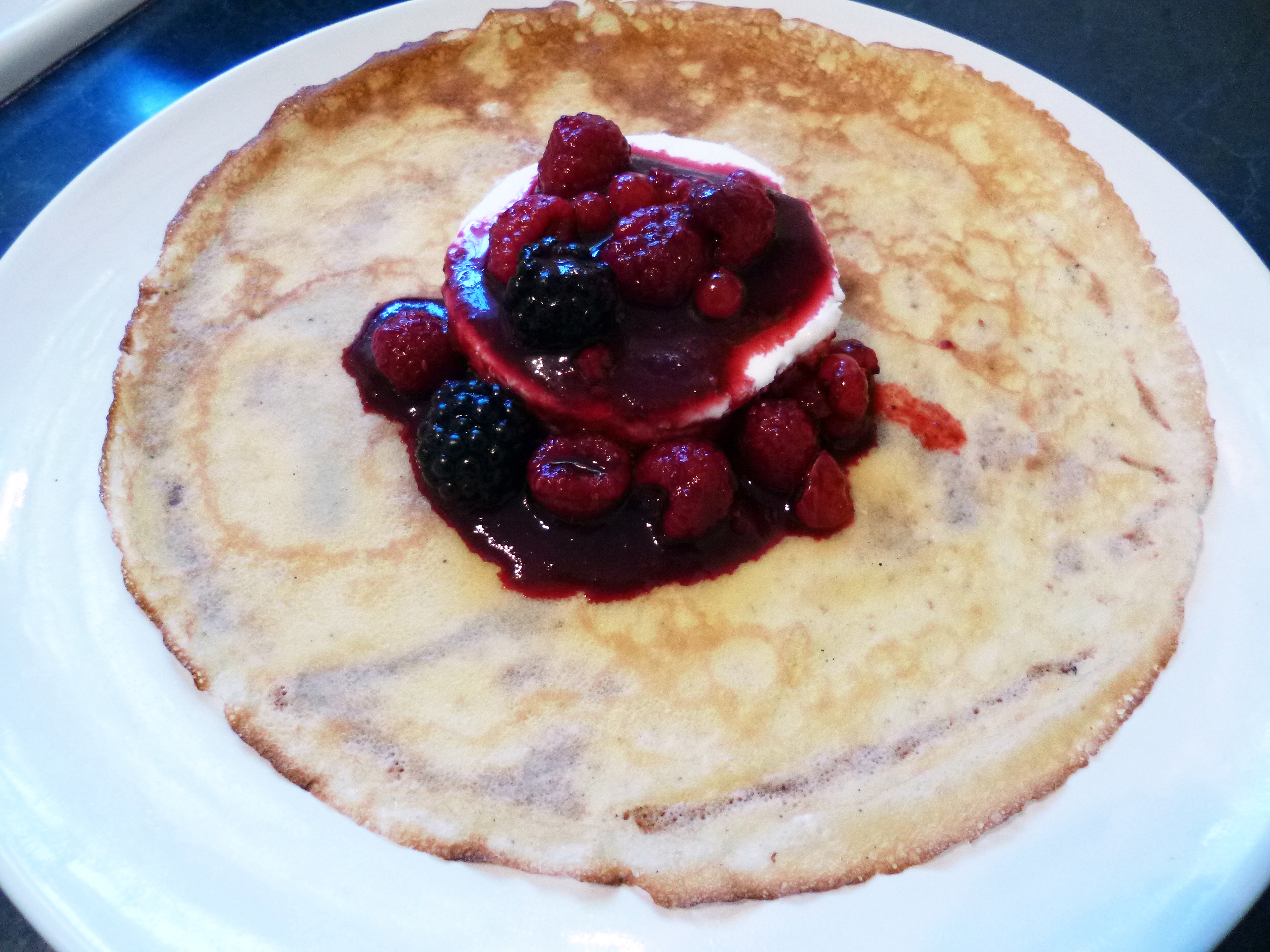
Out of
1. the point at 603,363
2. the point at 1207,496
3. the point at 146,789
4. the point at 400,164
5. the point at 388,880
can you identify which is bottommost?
the point at 1207,496

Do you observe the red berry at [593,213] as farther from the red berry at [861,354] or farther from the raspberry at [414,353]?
the red berry at [861,354]

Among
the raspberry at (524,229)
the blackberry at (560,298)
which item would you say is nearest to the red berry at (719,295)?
the blackberry at (560,298)

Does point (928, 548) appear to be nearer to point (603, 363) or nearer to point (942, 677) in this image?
point (942, 677)

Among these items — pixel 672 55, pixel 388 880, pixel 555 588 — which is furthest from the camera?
pixel 672 55

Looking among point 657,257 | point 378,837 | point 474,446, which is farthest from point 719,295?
point 378,837

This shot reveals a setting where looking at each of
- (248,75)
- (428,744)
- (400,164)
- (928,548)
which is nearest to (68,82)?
(248,75)

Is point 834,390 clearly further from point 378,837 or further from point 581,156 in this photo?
point 378,837

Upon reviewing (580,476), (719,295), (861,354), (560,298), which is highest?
(560,298)
